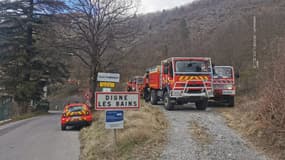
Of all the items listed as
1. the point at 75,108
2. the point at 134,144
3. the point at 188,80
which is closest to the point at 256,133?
the point at 134,144

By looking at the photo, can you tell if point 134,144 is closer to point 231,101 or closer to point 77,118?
point 77,118

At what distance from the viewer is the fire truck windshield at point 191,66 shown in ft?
59.7

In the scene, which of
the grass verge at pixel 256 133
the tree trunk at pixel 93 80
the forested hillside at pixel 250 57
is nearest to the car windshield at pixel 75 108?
the tree trunk at pixel 93 80

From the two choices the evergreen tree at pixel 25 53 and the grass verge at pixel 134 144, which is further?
the evergreen tree at pixel 25 53

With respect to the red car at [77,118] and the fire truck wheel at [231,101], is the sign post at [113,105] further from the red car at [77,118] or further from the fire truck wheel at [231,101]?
the fire truck wheel at [231,101]

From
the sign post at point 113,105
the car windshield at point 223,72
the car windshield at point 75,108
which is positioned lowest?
the car windshield at point 75,108

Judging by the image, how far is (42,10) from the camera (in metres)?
43.1

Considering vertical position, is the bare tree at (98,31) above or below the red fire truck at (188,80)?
above

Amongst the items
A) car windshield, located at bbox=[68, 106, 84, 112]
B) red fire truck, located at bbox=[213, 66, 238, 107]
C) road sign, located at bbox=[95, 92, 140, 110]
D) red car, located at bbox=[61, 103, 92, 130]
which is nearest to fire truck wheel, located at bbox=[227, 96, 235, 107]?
red fire truck, located at bbox=[213, 66, 238, 107]

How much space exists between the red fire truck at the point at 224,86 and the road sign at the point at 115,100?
11.9 metres

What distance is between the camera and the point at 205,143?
1057cm

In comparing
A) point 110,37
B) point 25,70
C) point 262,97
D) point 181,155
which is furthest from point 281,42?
point 25,70

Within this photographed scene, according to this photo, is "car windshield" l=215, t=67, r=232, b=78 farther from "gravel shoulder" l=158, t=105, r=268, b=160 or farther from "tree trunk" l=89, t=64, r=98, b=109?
"tree trunk" l=89, t=64, r=98, b=109

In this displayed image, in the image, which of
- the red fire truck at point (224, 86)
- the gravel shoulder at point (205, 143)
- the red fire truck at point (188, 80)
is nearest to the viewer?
the gravel shoulder at point (205, 143)
